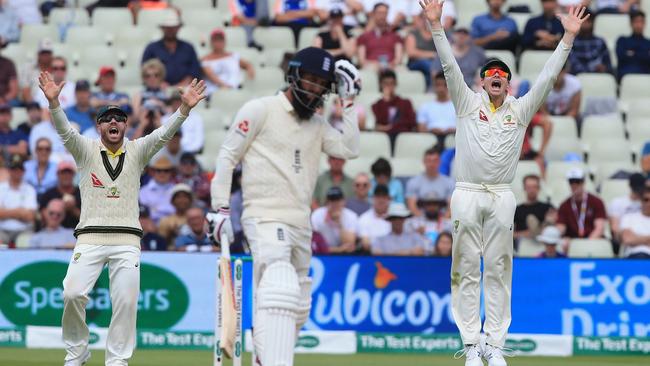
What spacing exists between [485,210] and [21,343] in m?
5.60

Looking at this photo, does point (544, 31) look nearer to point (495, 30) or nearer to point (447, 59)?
point (495, 30)

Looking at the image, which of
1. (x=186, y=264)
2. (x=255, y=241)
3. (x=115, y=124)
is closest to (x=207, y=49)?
(x=186, y=264)

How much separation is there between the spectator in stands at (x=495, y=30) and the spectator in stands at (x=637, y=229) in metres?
3.73

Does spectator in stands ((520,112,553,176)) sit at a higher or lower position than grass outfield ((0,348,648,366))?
higher

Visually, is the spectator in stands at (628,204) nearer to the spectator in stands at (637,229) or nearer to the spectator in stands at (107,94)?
the spectator in stands at (637,229)

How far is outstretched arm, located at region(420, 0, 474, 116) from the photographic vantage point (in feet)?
31.8

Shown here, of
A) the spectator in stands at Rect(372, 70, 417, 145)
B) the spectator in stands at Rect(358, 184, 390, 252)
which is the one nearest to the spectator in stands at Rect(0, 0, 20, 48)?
the spectator in stands at Rect(372, 70, 417, 145)

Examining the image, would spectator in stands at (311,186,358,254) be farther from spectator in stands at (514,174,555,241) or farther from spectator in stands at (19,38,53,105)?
spectator in stands at (19,38,53,105)

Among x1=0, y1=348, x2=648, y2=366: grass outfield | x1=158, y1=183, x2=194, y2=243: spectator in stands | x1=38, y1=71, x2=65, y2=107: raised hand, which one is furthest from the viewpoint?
x1=158, y1=183, x2=194, y2=243: spectator in stands

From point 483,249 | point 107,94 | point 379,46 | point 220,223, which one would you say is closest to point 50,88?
point 220,223

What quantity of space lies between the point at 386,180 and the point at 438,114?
175cm

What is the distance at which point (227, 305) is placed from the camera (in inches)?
347

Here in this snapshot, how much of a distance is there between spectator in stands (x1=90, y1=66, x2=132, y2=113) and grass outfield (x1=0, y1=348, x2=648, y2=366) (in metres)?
4.02

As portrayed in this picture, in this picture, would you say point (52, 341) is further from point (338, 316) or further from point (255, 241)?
point (255, 241)
